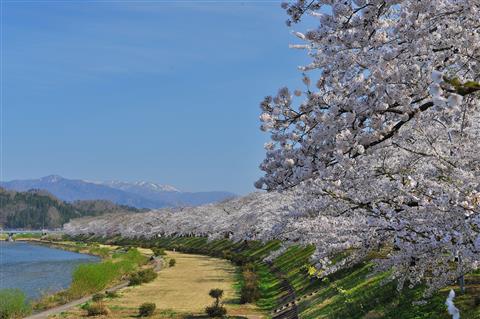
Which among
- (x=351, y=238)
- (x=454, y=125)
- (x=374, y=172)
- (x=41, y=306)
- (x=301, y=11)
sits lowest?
(x=41, y=306)

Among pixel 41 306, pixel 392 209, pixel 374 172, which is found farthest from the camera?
pixel 41 306

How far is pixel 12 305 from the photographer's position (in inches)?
1063

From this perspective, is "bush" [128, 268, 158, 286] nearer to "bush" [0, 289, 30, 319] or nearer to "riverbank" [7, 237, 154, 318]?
"riverbank" [7, 237, 154, 318]

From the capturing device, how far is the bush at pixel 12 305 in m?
26.5

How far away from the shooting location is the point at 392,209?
31.1 ft

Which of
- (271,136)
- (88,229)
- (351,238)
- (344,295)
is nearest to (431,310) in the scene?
(351,238)

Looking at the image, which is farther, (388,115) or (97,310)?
(97,310)

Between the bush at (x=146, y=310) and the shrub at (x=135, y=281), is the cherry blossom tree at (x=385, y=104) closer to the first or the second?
the bush at (x=146, y=310)

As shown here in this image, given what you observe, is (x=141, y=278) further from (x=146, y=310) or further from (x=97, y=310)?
(x=146, y=310)

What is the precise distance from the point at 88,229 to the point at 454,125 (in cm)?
15386

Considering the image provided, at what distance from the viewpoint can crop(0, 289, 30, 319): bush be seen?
2649 centimetres

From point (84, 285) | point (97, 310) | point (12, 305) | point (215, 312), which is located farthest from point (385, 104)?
point (84, 285)

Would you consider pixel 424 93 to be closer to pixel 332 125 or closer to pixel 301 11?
pixel 332 125

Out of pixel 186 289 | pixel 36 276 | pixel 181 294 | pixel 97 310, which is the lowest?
pixel 36 276
